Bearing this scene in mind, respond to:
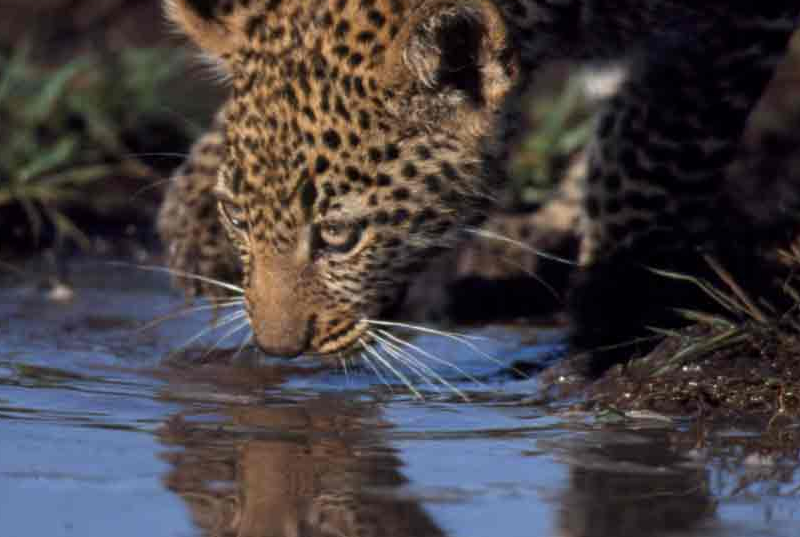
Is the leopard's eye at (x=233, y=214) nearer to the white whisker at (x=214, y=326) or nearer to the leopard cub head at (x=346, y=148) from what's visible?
the leopard cub head at (x=346, y=148)

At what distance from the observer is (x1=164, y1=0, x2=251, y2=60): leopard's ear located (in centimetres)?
619

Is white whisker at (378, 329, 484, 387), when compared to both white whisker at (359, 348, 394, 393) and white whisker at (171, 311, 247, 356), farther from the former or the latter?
white whisker at (171, 311, 247, 356)

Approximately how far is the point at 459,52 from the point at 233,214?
0.90m

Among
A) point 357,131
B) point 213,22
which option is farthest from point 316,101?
point 213,22

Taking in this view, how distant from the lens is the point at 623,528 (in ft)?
13.4

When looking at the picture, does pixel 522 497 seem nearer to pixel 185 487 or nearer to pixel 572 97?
pixel 185 487

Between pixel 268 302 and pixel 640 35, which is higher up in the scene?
pixel 640 35

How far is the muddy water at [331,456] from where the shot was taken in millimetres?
4117

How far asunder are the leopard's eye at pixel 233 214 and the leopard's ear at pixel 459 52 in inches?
26.3

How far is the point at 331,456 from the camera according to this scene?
4.82m

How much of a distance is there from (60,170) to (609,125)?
8.58ft

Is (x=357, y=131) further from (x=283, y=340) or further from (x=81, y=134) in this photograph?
(x=81, y=134)

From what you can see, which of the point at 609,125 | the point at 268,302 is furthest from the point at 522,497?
the point at 609,125

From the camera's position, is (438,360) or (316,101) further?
(438,360)
